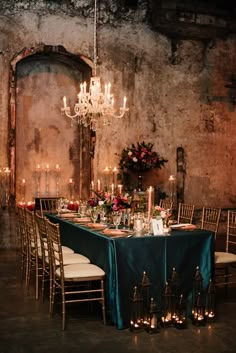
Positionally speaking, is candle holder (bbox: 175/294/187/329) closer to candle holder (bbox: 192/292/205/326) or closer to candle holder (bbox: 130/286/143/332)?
candle holder (bbox: 192/292/205/326)

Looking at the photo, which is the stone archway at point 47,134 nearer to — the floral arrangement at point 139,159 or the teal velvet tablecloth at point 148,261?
the floral arrangement at point 139,159

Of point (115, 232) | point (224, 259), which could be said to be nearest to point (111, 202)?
point (115, 232)

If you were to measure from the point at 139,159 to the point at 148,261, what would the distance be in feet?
17.4

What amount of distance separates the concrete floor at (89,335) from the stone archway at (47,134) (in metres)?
4.66

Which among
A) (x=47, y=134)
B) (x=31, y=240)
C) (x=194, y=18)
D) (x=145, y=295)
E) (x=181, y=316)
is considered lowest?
(x=181, y=316)

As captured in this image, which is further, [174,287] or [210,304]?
[210,304]

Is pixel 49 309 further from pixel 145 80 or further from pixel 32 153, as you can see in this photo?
pixel 145 80

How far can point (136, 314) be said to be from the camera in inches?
185

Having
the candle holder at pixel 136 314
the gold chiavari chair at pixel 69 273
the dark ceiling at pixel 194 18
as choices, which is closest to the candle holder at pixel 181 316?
the candle holder at pixel 136 314

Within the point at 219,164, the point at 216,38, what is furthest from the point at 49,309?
the point at 216,38

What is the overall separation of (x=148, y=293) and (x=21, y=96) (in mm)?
6485

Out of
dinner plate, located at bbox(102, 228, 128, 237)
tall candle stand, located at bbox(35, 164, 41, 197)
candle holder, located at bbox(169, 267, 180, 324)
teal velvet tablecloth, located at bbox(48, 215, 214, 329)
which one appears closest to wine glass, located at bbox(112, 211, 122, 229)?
dinner plate, located at bbox(102, 228, 128, 237)

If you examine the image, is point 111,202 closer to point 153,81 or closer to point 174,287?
point 174,287

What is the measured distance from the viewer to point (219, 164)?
11.5 meters
